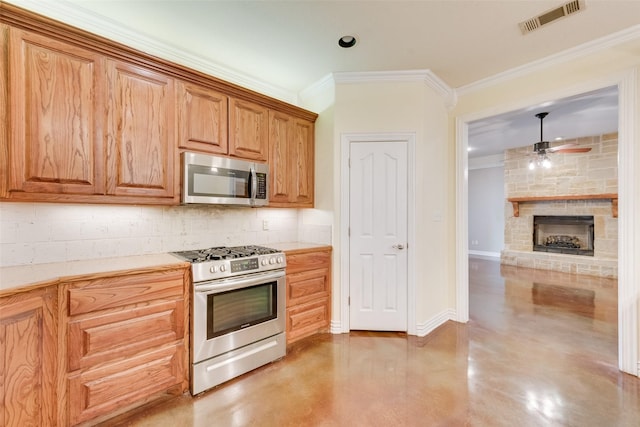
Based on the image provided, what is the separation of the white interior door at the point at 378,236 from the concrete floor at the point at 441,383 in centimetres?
26

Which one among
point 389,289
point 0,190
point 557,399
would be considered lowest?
point 557,399

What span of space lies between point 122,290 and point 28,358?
0.48 metres

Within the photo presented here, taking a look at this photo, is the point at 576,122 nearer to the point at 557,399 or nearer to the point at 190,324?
the point at 557,399

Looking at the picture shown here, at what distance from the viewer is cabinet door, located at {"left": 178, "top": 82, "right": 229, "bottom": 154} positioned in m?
2.20

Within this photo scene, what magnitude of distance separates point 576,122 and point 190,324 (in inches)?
246

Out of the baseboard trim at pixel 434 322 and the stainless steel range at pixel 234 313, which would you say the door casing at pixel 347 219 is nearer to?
the baseboard trim at pixel 434 322

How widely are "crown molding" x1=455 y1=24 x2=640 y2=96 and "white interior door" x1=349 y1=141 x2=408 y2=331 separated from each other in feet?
3.83

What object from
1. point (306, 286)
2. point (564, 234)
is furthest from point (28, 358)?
point (564, 234)

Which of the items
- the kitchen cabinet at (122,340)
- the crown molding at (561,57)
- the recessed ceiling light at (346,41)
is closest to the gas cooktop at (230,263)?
the kitchen cabinet at (122,340)

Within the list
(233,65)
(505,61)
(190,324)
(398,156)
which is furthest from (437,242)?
(233,65)

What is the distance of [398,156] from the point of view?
2887 millimetres

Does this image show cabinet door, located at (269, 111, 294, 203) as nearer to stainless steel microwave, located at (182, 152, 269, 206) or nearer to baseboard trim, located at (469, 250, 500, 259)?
stainless steel microwave, located at (182, 152, 269, 206)

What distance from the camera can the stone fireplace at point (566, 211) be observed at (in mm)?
5324

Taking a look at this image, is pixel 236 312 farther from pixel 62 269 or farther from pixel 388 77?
pixel 388 77
